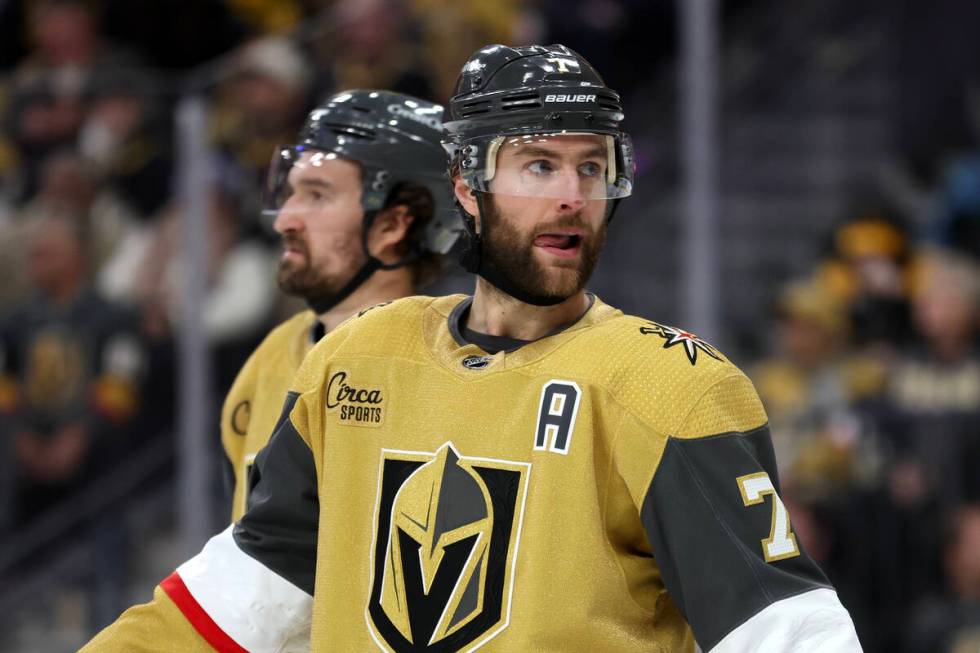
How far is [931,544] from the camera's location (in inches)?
199

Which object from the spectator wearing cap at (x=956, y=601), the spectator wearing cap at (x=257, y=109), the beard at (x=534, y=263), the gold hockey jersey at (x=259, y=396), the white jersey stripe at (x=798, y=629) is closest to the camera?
the white jersey stripe at (x=798, y=629)

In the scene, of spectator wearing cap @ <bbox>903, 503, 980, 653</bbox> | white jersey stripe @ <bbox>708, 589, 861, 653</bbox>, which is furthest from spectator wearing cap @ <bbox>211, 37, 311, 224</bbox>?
white jersey stripe @ <bbox>708, 589, 861, 653</bbox>

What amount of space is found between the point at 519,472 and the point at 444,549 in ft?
0.51

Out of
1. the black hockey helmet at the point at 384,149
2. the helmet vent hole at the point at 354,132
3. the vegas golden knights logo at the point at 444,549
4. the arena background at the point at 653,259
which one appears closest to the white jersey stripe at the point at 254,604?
the vegas golden knights logo at the point at 444,549

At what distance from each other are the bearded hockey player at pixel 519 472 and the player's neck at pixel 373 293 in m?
0.78

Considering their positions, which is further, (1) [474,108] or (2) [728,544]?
(1) [474,108]

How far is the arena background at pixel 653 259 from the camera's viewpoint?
510 centimetres

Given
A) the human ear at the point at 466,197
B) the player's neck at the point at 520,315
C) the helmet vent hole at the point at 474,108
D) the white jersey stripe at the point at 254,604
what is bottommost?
the white jersey stripe at the point at 254,604

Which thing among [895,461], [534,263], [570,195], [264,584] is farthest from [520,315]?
[895,461]

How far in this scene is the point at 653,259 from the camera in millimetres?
5234

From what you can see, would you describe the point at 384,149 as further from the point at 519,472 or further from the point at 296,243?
the point at 519,472

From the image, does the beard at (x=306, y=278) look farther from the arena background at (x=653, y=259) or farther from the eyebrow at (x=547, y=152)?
the arena background at (x=653, y=259)

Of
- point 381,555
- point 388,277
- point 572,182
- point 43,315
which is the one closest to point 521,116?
point 572,182

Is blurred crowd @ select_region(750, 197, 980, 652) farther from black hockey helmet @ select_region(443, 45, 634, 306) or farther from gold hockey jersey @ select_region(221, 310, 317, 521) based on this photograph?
black hockey helmet @ select_region(443, 45, 634, 306)
